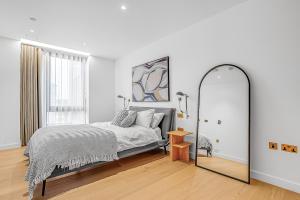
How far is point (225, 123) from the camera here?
2570 millimetres

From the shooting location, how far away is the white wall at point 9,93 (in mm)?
3693

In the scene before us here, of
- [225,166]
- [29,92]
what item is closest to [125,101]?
[29,92]

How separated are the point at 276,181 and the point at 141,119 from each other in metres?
2.43

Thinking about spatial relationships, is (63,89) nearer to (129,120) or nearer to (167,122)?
(129,120)

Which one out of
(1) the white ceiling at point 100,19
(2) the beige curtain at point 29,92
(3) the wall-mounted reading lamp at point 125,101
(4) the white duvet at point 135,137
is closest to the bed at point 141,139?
(4) the white duvet at point 135,137

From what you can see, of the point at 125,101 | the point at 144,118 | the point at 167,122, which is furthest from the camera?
the point at 125,101

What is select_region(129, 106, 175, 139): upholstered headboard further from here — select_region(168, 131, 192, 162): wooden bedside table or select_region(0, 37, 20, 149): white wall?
select_region(0, 37, 20, 149): white wall

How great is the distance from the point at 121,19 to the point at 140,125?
2.13 m

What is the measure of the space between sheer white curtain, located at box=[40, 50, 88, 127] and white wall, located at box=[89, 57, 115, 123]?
0.61ft

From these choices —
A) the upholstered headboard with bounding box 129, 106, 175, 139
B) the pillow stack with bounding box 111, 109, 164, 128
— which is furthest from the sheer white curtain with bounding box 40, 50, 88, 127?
the upholstered headboard with bounding box 129, 106, 175, 139

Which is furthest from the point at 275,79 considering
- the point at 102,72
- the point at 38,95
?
the point at 38,95

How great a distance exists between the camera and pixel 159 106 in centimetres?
384

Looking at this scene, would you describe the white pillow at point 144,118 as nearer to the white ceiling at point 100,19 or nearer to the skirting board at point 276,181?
the white ceiling at point 100,19

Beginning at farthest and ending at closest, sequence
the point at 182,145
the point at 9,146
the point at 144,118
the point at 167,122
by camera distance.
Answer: the point at 9,146
the point at 144,118
the point at 167,122
the point at 182,145
